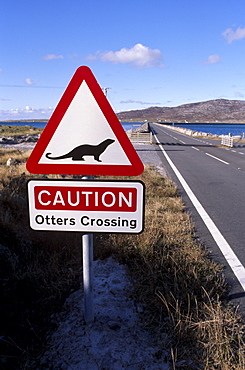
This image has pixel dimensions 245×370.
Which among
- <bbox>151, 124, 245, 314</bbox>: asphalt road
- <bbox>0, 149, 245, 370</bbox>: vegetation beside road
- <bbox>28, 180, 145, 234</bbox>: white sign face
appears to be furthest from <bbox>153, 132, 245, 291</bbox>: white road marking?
<bbox>28, 180, 145, 234</bbox>: white sign face

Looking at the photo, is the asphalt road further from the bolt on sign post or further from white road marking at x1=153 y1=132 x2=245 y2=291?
the bolt on sign post

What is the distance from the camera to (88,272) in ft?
8.02

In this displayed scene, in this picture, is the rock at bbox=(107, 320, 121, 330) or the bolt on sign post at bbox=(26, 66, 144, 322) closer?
the bolt on sign post at bbox=(26, 66, 144, 322)

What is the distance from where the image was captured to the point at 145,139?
3038cm

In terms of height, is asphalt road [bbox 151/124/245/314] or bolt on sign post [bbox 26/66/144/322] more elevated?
bolt on sign post [bbox 26/66/144/322]

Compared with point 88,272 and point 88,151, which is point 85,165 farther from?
point 88,272

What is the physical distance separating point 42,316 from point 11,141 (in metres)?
30.4

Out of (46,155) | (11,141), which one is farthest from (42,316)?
(11,141)

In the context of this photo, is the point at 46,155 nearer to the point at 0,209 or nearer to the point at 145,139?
the point at 0,209

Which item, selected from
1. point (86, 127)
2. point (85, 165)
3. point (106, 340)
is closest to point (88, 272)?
point (106, 340)

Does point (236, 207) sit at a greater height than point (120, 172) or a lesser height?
lesser

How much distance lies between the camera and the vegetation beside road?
2.35 meters

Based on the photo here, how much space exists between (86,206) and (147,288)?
1338mm

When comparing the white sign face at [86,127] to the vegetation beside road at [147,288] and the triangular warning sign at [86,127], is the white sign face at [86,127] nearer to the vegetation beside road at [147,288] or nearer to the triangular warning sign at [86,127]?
the triangular warning sign at [86,127]
